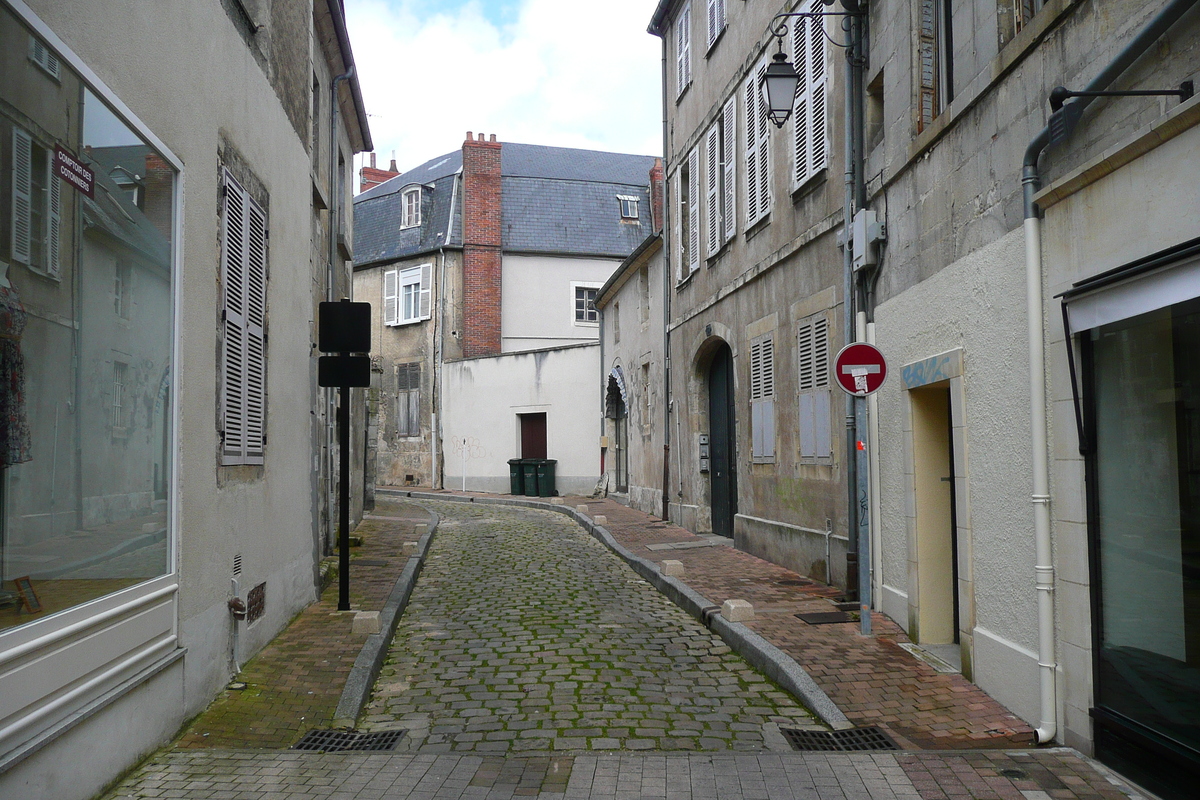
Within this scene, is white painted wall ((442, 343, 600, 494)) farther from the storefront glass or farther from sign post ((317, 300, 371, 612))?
the storefront glass

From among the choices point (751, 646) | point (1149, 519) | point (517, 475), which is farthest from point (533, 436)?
point (1149, 519)

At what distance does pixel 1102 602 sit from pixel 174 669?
184 inches

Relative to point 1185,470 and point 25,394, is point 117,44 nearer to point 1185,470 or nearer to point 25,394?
point 25,394

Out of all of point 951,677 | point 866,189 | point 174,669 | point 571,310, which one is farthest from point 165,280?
point 571,310

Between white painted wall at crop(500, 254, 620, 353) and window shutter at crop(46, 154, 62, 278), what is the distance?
2581 cm

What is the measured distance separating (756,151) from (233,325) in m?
7.57

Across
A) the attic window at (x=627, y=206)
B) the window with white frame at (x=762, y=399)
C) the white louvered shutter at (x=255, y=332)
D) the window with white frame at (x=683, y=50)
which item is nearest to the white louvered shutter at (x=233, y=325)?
the white louvered shutter at (x=255, y=332)

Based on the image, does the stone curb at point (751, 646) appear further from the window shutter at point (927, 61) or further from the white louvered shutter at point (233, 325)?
the window shutter at point (927, 61)

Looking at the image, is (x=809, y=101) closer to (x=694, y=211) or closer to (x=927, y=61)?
(x=927, y=61)

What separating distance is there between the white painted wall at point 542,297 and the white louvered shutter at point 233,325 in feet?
76.0

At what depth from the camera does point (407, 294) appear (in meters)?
30.6

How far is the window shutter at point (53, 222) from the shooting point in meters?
3.85

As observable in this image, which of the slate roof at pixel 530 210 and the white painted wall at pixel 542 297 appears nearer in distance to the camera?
the white painted wall at pixel 542 297

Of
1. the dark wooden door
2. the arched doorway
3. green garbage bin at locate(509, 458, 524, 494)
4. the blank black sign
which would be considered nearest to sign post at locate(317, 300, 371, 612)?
the blank black sign
